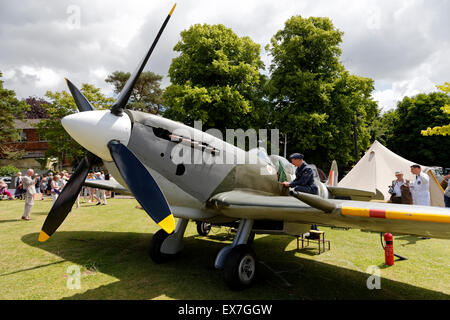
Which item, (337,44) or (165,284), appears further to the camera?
(337,44)

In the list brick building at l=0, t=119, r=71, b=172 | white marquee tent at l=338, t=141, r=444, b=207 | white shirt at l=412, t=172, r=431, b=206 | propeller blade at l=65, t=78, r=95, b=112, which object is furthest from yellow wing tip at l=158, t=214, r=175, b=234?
brick building at l=0, t=119, r=71, b=172

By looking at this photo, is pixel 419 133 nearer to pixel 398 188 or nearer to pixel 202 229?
pixel 398 188

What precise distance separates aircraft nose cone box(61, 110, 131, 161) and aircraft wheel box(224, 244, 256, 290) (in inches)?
99.8

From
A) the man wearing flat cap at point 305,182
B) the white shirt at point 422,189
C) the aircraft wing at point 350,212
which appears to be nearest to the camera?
the aircraft wing at point 350,212

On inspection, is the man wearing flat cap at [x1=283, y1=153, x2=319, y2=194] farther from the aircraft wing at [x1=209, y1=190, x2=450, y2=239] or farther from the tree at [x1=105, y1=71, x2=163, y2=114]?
the tree at [x1=105, y1=71, x2=163, y2=114]

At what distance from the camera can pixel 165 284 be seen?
4445 mm

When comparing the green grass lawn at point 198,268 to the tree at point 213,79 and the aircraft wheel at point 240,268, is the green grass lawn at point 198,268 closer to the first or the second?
the aircraft wheel at point 240,268

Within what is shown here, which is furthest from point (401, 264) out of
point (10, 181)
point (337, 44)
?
point (10, 181)

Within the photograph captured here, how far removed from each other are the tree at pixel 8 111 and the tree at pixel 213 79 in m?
25.3

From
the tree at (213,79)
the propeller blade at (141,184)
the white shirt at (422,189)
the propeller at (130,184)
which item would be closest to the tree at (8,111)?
A: the tree at (213,79)

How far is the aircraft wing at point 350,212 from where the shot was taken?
3.16 meters
